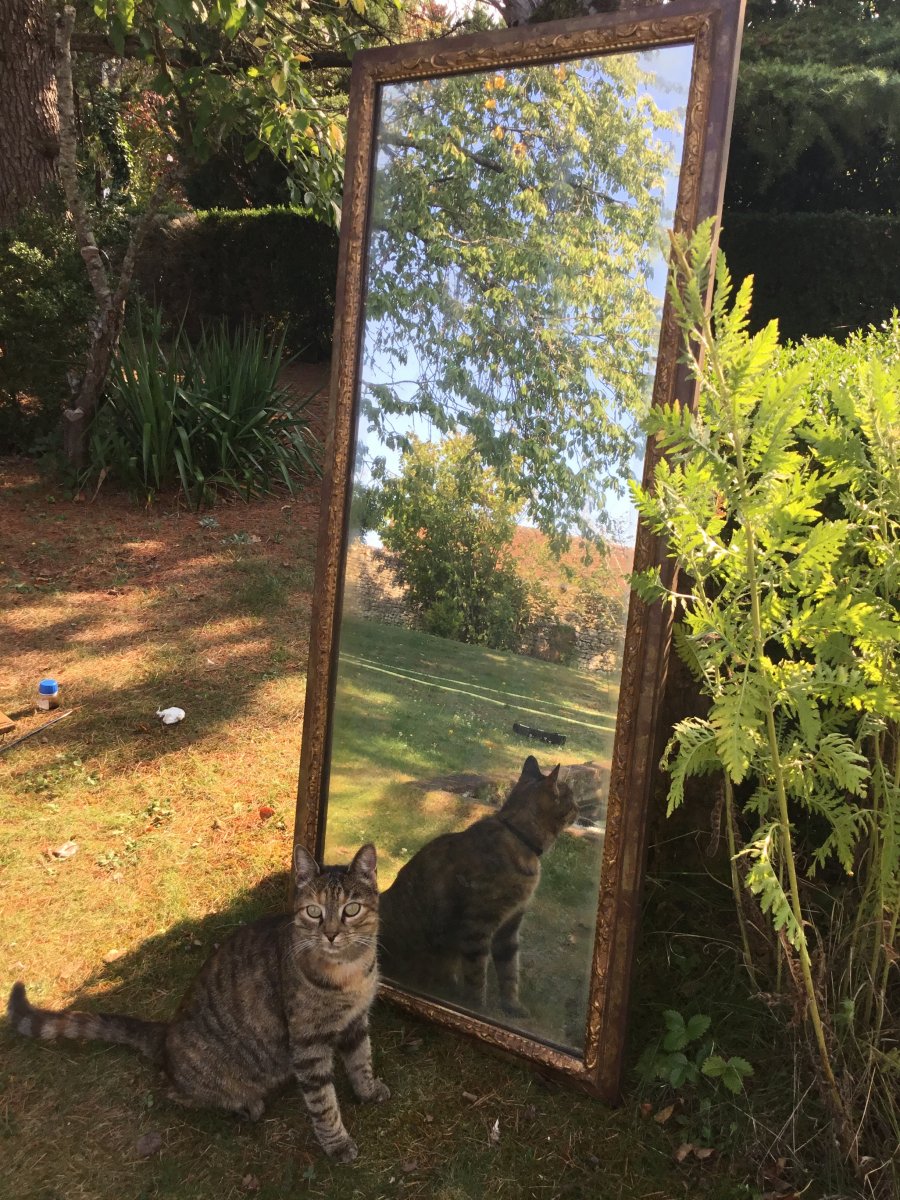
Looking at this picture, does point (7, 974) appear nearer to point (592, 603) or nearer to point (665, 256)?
point (592, 603)

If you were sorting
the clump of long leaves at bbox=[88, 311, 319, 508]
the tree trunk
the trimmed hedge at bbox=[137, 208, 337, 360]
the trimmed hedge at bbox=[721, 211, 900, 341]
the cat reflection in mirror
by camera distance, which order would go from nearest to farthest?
the cat reflection in mirror
the clump of long leaves at bbox=[88, 311, 319, 508]
the tree trunk
the trimmed hedge at bbox=[721, 211, 900, 341]
the trimmed hedge at bbox=[137, 208, 337, 360]

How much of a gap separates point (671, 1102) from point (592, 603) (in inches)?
57.2

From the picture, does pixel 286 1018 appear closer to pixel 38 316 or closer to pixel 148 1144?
pixel 148 1144

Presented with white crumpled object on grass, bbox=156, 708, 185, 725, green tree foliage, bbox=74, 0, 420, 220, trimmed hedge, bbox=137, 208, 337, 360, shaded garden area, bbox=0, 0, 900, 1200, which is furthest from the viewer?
trimmed hedge, bbox=137, 208, 337, 360

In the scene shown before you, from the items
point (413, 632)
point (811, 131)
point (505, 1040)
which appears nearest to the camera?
point (505, 1040)

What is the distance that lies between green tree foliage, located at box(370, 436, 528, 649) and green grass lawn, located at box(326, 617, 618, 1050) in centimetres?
9

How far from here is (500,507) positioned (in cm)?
258

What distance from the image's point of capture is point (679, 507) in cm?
176

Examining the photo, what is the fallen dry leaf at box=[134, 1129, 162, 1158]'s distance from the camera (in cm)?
233

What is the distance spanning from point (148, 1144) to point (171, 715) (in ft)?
8.18

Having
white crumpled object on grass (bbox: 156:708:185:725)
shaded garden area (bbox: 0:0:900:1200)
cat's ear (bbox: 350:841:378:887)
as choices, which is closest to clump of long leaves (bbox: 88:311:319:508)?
shaded garden area (bbox: 0:0:900:1200)

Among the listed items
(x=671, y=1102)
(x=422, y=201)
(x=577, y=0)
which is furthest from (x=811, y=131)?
(x=671, y=1102)

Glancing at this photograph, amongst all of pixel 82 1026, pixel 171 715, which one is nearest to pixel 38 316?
pixel 171 715

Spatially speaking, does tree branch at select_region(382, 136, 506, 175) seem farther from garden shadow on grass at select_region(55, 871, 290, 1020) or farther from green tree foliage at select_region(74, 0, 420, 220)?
garden shadow on grass at select_region(55, 871, 290, 1020)
